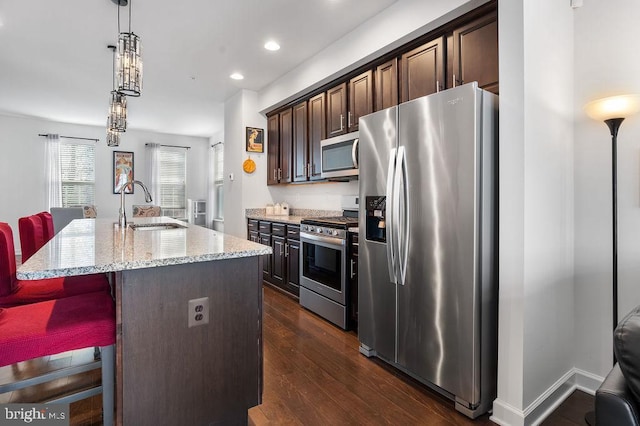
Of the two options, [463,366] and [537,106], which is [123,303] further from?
[537,106]

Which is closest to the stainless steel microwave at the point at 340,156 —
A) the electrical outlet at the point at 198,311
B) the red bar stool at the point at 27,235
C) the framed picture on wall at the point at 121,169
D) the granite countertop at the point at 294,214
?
the granite countertop at the point at 294,214

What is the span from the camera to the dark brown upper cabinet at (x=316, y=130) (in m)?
3.84

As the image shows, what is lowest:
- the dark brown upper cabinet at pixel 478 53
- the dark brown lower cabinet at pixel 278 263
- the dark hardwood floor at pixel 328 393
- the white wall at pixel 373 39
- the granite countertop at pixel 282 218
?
the dark hardwood floor at pixel 328 393

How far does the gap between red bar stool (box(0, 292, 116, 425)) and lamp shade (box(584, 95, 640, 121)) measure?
262 cm

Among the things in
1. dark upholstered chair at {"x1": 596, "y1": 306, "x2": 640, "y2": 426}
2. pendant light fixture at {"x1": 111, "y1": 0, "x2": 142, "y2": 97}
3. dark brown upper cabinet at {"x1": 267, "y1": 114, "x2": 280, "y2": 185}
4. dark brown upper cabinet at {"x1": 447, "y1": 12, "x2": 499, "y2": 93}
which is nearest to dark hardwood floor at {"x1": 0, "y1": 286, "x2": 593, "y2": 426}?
dark upholstered chair at {"x1": 596, "y1": 306, "x2": 640, "y2": 426}

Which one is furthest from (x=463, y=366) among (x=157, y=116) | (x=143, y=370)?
(x=157, y=116)

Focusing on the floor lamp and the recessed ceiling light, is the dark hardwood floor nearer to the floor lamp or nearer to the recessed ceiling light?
the floor lamp

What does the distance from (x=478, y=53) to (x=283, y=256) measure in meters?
2.86

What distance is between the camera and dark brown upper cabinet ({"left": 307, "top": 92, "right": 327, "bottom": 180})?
12.6ft

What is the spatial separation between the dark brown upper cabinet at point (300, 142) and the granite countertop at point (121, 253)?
8.07ft

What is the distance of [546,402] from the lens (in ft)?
6.10

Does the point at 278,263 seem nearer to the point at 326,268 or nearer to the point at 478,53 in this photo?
the point at 326,268

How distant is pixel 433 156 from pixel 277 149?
3.25m

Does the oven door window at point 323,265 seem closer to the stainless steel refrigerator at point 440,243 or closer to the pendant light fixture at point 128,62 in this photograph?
the stainless steel refrigerator at point 440,243
